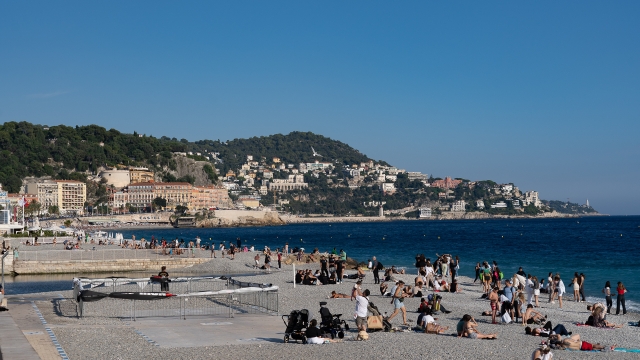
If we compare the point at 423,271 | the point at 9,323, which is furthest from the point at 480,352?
the point at 423,271

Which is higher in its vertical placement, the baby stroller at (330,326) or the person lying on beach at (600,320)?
the baby stroller at (330,326)

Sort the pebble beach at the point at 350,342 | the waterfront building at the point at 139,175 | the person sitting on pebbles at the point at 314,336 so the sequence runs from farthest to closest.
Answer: the waterfront building at the point at 139,175 → the person sitting on pebbles at the point at 314,336 → the pebble beach at the point at 350,342

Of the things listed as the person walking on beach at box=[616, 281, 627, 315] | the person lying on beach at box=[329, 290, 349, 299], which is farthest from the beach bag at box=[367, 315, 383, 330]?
the person walking on beach at box=[616, 281, 627, 315]

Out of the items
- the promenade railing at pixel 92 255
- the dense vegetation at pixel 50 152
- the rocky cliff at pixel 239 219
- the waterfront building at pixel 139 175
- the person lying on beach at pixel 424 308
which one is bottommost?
the person lying on beach at pixel 424 308

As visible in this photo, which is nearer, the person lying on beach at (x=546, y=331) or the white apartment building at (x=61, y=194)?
the person lying on beach at (x=546, y=331)

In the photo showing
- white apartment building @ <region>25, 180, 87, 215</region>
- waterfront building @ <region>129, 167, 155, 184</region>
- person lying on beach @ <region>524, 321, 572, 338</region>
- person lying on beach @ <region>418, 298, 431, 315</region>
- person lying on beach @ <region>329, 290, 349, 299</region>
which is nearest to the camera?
person lying on beach @ <region>524, 321, 572, 338</region>

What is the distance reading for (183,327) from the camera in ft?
52.6

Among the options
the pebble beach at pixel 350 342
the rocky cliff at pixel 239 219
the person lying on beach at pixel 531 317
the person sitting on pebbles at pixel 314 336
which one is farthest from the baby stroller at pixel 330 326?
the rocky cliff at pixel 239 219

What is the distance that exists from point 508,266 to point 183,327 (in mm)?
31703

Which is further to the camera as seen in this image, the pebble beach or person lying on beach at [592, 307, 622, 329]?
person lying on beach at [592, 307, 622, 329]

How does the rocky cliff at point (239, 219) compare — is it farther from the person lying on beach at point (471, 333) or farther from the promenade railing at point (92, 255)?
the person lying on beach at point (471, 333)

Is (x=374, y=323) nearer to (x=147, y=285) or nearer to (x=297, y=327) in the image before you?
(x=297, y=327)

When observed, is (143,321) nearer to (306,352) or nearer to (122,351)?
(122,351)

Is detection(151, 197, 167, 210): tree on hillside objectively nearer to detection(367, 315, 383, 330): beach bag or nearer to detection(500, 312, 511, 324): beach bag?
detection(500, 312, 511, 324): beach bag
